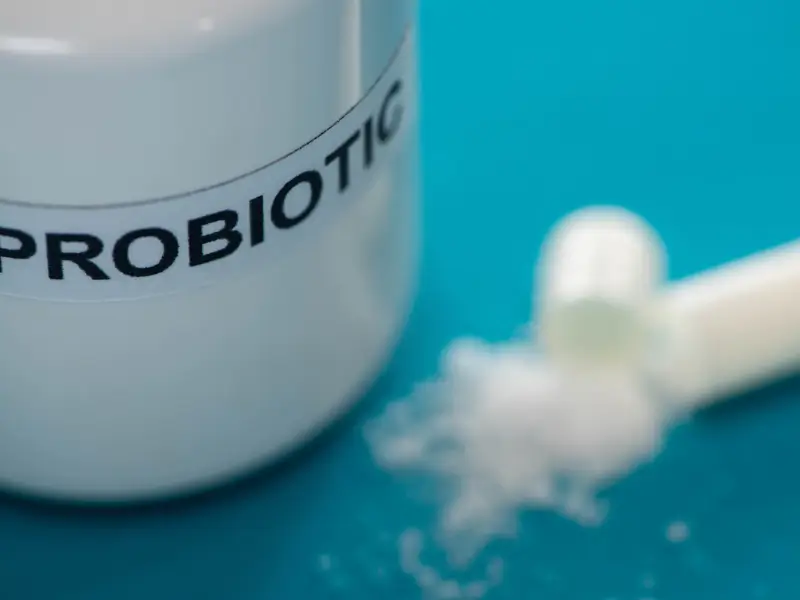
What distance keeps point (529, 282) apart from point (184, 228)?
7.3 inches

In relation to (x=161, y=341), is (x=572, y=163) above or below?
above

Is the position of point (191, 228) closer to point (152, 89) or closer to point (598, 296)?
Answer: point (152, 89)

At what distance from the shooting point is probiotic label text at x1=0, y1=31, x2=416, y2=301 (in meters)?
0.35

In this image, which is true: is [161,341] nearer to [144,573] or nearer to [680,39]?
[144,573]

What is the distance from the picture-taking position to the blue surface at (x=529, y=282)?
0.45 meters

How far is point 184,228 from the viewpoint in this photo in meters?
0.36

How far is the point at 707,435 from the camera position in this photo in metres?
0.48

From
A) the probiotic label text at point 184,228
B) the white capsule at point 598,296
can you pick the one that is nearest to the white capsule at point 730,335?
the white capsule at point 598,296

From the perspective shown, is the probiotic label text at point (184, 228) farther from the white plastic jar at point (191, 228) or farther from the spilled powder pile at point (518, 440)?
the spilled powder pile at point (518, 440)

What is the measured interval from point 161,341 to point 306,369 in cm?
5

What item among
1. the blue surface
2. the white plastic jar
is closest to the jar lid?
the white plastic jar

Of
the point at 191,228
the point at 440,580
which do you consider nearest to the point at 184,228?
the point at 191,228

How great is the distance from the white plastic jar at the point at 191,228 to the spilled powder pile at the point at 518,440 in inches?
1.2

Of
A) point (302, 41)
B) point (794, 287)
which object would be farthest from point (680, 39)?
point (302, 41)
